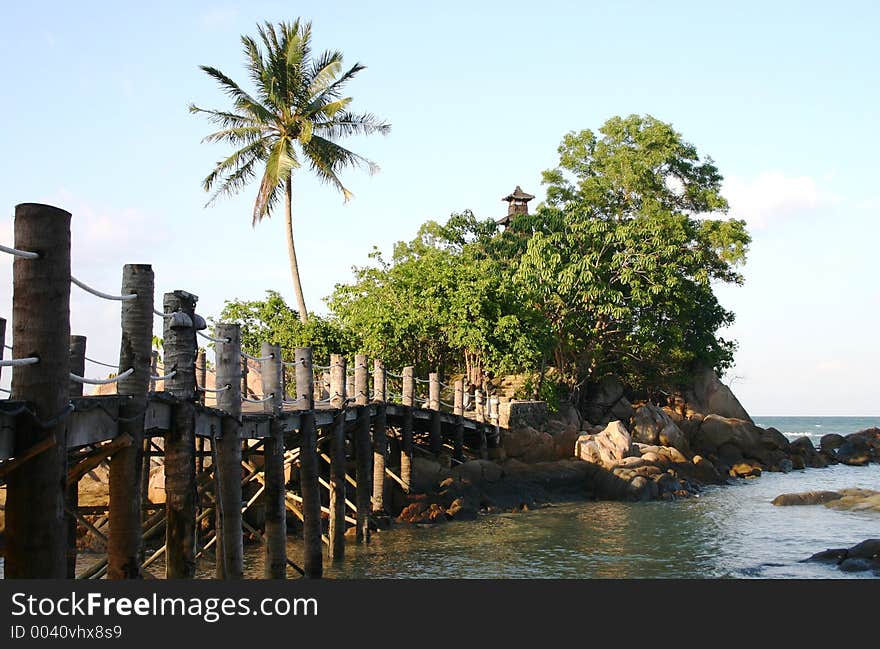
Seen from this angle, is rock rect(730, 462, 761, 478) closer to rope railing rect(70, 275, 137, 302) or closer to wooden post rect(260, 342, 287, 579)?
wooden post rect(260, 342, 287, 579)

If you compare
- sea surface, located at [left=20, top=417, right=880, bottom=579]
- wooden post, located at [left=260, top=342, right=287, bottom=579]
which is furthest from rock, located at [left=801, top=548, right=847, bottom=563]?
wooden post, located at [left=260, top=342, right=287, bottom=579]

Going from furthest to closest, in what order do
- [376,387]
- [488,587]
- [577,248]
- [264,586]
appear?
[577,248] < [376,387] < [488,587] < [264,586]

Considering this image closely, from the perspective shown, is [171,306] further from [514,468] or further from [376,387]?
[514,468]

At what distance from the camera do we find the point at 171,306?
30.0 ft

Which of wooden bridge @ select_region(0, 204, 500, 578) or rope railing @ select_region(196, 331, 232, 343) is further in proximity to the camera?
rope railing @ select_region(196, 331, 232, 343)

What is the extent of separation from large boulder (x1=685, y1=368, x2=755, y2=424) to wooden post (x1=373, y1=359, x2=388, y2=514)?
84.2 ft

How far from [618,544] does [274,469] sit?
919cm

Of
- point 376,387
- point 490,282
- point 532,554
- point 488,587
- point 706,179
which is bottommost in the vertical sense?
point 532,554

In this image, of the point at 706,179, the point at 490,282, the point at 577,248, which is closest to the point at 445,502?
the point at 490,282

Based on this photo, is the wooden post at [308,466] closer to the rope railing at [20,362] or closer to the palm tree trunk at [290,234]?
the rope railing at [20,362]

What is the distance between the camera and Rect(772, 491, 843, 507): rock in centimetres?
2617

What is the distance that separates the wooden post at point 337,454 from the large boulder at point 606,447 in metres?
13.1

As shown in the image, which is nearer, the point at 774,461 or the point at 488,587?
the point at 488,587

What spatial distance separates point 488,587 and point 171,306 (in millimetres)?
4068
